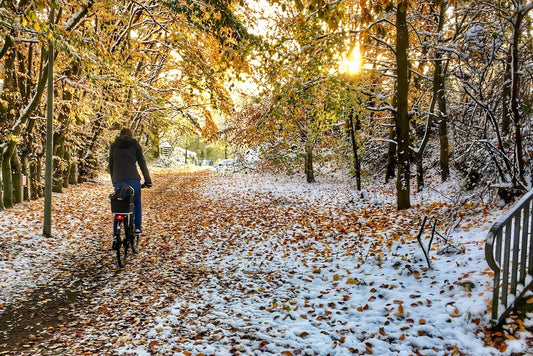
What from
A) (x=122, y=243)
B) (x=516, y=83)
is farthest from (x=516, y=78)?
(x=122, y=243)

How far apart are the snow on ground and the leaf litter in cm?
2

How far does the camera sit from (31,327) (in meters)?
4.59

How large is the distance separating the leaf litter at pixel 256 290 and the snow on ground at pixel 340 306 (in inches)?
0.8

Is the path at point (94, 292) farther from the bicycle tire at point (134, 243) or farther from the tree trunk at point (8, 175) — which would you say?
the tree trunk at point (8, 175)

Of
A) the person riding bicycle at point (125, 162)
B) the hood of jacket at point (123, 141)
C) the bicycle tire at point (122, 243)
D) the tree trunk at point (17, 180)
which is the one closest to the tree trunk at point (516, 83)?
the person riding bicycle at point (125, 162)

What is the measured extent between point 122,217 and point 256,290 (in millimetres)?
3154

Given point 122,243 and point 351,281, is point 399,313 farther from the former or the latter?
point 122,243

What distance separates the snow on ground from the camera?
4082mm

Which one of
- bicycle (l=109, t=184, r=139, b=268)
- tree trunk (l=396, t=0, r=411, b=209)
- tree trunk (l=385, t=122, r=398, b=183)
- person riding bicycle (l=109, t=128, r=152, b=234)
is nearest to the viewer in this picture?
bicycle (l=109, t=184, r=139, b=268)

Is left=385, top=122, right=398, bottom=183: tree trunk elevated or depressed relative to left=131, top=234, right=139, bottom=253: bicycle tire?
elevated

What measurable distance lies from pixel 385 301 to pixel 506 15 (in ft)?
18.2

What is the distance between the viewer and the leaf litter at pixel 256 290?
4141 mm

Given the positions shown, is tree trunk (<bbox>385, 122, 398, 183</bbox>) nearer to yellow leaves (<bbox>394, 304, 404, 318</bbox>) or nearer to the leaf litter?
the leaf litter

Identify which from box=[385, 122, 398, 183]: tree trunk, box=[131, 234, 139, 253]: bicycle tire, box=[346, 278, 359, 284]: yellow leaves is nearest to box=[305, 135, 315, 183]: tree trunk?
box=[385, 122, 398, 183]: tree trunk
